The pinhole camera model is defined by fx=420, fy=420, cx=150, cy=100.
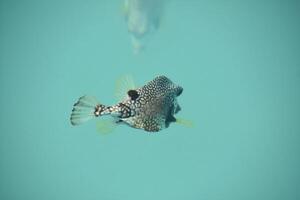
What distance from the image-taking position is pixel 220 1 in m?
81.4

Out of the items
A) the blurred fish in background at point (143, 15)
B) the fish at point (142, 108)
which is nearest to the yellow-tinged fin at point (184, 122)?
the fish at point (142, 108)

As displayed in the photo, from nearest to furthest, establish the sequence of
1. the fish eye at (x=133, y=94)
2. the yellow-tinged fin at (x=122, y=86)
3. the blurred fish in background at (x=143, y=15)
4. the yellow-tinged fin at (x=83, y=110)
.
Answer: the yellow-tinged fin at (x=83, y=110)
the fish eye at (x=133, y=94)
the yellow-tinged fin at (x=122, y=86)
the blurred fish in background at (x=143, y=15)

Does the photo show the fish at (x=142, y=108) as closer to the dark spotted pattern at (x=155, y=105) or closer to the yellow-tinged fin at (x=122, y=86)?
the dark spotted pattern at (x=155, y=105)

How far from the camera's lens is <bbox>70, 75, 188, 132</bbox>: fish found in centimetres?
449

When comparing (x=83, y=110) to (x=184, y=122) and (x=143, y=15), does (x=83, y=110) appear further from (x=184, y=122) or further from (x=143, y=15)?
(x=143, y=15)

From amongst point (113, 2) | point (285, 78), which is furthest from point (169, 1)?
point (285, 78)

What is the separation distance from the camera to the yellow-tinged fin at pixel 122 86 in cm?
503

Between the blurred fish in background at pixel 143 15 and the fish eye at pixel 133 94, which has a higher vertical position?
the blurred fish in background at pixel 143 15

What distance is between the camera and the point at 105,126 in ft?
15.8

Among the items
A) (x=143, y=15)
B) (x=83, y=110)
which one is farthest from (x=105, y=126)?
(x=143, y=15)

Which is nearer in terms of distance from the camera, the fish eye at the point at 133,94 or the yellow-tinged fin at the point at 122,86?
the fish eye at the point at 133,94

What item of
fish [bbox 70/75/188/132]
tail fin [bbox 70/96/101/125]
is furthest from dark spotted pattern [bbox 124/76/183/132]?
tail fin [bbox 70/96/101/125]

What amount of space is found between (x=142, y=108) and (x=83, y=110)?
648 mm

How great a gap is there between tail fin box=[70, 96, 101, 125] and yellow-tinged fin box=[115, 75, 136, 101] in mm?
357
